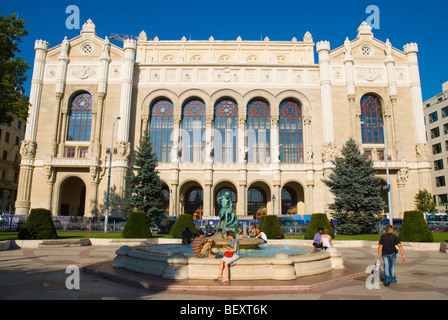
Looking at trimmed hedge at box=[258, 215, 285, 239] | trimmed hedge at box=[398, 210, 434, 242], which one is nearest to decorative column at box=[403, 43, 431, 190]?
trimmed hedge at box=[398, 210, 434, 242]

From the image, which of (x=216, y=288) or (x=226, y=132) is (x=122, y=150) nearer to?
(x=226, y=132)

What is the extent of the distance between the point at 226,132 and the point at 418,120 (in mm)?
23222

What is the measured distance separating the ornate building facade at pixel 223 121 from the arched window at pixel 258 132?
0.13 metres

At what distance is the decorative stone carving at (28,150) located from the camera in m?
36.5

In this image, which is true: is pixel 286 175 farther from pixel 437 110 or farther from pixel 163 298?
pixel 437 110

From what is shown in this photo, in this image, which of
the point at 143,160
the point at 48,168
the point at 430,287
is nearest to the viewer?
the point at 430,287

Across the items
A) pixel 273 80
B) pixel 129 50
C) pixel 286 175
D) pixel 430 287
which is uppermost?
pixel 129 50

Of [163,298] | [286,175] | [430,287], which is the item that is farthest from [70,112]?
[430,287]

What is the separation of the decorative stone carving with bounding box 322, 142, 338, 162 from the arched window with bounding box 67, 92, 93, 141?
2854cm

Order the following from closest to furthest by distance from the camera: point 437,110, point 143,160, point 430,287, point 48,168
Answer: point 430,287, point 143,160, point 48,168, point 437,110

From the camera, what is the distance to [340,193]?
29828 mm

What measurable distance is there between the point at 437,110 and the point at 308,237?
48272 mm

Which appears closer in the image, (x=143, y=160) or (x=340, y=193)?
(x=340, y=193)

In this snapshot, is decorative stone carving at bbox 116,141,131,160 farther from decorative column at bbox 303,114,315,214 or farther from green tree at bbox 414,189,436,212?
green tree at bbox 414,189,436,212
